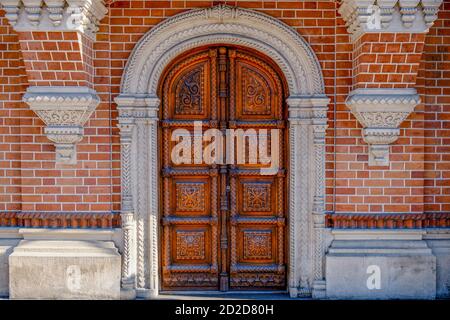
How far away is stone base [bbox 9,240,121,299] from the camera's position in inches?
187

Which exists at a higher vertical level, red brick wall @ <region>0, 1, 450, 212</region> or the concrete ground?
red brick wall @ <region>0, 1, 450, 212</region>

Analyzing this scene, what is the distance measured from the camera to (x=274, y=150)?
16.4 feet

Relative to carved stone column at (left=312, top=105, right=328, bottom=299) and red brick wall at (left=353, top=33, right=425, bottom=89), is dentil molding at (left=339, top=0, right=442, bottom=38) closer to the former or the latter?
red brick wall at (left=353, top=33, right=425, bottom=89)

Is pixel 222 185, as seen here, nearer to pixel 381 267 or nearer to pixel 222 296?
pixel 222 296

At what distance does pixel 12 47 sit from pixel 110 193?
1686mm

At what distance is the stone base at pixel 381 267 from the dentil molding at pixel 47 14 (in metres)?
3.03

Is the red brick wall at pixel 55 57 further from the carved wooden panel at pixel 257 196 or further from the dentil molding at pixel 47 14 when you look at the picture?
the carved wooden panel at pixel 257 196

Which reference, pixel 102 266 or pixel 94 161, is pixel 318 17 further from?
pixel 102 266

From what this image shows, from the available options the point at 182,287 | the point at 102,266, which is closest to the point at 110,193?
the point at 102,266

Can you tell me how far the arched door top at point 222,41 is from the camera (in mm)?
4770

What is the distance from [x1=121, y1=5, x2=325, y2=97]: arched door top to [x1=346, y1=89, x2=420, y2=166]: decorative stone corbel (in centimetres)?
42

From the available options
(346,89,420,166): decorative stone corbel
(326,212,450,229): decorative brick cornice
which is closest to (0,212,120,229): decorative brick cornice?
(326,212,450,229): decorative brick cornice

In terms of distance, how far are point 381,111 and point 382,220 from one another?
3.43 ft

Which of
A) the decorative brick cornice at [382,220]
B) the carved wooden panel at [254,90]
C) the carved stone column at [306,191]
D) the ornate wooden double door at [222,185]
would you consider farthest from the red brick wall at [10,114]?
the decorative brick cornice at [382,220]
